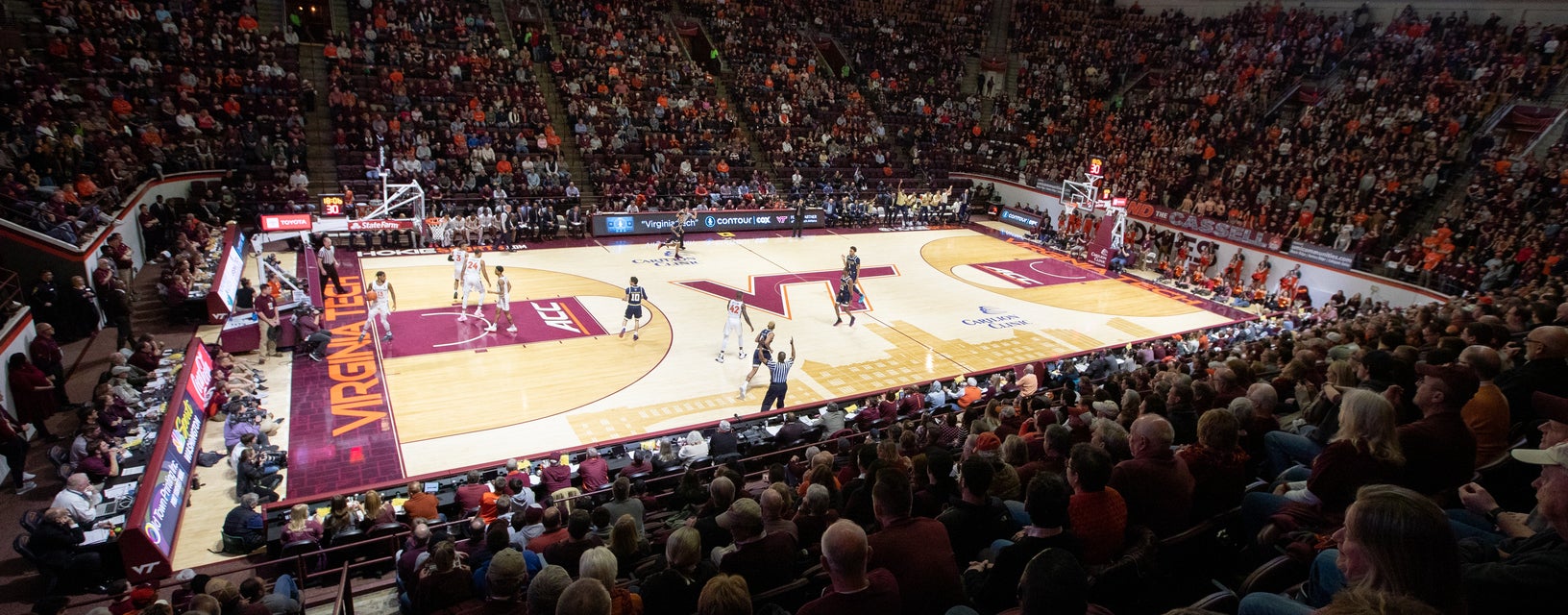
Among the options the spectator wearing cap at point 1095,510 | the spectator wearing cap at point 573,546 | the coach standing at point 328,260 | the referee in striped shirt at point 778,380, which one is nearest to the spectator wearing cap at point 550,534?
the spectator wearing cap at point 573,546

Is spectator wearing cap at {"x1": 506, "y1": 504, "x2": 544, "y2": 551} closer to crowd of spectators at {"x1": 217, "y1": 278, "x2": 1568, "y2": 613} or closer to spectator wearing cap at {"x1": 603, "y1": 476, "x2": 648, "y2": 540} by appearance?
crowd of spectators at {"x1": 217, "y1": 278, "x2": 1568, "y2": 613}

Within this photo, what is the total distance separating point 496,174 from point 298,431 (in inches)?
654

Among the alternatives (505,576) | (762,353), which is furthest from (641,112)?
(505,576)

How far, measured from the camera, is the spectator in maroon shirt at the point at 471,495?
30.6 feet

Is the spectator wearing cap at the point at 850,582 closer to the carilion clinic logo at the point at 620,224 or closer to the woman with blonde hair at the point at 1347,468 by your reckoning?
the woman with blonde hair at the point at 1347,468

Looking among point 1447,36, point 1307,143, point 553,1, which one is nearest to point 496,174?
point 553,1

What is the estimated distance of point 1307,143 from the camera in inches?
1129

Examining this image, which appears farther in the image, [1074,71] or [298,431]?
[1074,71]

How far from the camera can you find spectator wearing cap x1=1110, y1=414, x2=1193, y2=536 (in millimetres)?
4742

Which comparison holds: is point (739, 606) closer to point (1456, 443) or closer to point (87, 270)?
point (1456, 443)

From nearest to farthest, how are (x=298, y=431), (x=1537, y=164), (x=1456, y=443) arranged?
1. (x=1456, y=443)
2. (x=298, y=431)
3. (x=1537, y=164)

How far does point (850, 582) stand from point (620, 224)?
2517 centimetres

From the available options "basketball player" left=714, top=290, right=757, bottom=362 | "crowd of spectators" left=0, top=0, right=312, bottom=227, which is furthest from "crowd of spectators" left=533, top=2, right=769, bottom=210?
"basketball player" left=714, top=290, right=757, bottom=362

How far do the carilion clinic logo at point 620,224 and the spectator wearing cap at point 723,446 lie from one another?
17.9m
